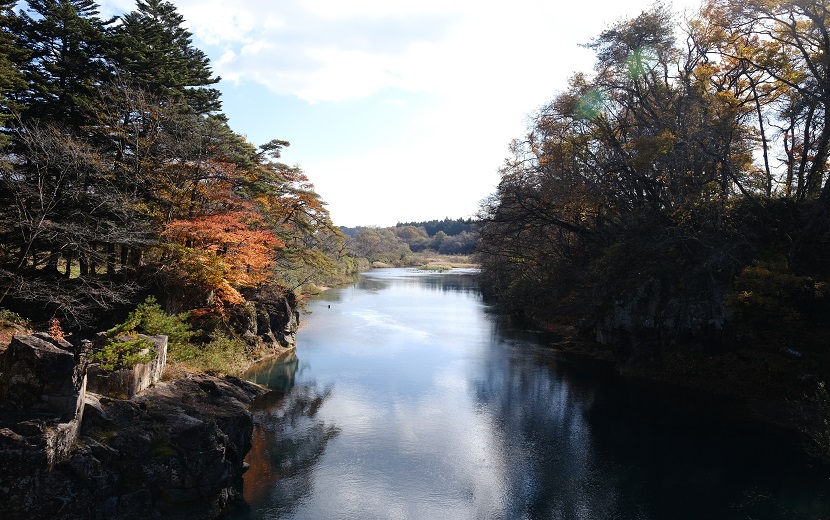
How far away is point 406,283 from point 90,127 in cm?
5368

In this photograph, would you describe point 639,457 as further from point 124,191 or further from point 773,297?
point 124,191

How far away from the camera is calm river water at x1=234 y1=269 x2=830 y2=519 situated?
12102 mm

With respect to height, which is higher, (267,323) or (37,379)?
(37,379)

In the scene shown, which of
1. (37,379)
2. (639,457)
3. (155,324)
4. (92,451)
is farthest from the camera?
(155,324)

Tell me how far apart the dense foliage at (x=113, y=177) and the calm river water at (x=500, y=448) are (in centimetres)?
632

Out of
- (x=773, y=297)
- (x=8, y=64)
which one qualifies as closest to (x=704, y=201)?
(x=773, y=297)

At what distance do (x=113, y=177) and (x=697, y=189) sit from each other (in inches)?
976

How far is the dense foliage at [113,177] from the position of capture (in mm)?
15820

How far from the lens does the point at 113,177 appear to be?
17969mm

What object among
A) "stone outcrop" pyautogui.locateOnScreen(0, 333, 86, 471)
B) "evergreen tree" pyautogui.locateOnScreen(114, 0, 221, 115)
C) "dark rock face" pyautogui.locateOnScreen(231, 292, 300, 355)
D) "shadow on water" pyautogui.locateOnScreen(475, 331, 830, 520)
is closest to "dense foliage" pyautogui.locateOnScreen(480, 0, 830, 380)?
"shadow on water" pyautogui.locateOnScreen(475, 331, 830, 520)

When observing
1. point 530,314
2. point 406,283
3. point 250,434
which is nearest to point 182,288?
point 250,434

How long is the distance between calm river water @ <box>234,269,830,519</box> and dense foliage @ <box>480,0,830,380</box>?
162 inches

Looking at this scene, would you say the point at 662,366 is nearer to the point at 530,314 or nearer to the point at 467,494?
the point at 467,494

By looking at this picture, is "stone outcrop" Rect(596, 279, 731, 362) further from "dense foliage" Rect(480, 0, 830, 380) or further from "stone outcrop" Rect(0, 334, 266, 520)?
"stone outcrop" Rect(0, 334, 266, 520)
